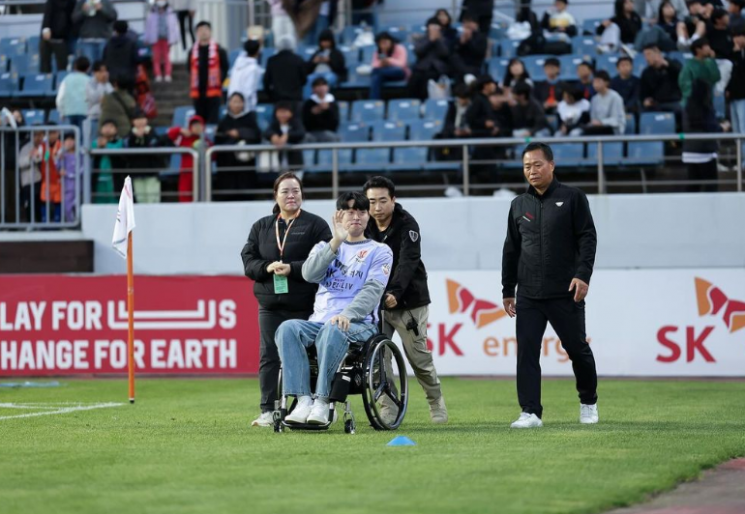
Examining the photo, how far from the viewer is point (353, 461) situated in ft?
27.2

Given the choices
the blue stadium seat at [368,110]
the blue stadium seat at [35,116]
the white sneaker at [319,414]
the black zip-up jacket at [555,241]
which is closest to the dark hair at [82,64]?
the blue stadium seat at [35,116]

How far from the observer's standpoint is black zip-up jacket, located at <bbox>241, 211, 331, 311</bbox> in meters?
10.6

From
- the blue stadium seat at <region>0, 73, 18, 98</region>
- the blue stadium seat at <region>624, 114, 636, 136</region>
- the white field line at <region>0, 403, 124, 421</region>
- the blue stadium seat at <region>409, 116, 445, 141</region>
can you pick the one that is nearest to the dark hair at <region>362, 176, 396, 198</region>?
the white field line at <region>0, 403, 124, 421</region>

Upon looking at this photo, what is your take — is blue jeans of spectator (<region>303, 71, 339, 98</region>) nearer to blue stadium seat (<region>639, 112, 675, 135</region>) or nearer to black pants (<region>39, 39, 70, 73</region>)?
black pants (<region>39, 39, 70, 73</region>)

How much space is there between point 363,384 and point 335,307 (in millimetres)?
668

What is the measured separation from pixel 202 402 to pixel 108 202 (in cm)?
694

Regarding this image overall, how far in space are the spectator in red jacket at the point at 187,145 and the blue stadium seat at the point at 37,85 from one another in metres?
4.89

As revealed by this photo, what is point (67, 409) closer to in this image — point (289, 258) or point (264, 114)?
point (289, 258)

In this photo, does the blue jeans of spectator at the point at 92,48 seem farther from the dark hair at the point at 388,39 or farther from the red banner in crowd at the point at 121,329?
the red banner in crowd at the point at 121,329

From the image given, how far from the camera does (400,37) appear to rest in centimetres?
2478

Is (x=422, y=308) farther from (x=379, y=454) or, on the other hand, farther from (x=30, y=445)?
(x=30, y=445)

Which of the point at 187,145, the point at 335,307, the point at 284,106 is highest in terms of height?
the point at 284,106

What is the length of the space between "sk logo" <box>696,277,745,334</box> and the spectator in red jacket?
7.45 meters

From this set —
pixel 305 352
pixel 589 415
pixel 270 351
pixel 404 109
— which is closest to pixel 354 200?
pixel 305 352
